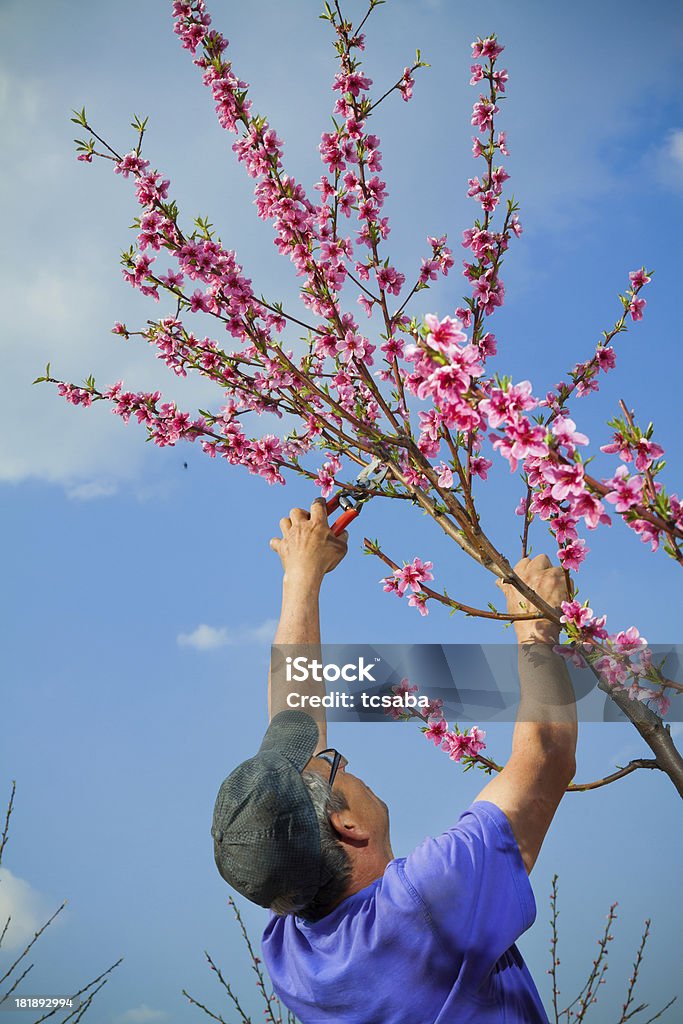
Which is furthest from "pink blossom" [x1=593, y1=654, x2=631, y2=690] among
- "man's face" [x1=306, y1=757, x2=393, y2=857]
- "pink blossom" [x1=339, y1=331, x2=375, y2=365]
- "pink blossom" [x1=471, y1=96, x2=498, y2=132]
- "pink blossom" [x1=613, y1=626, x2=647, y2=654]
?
"pink blossom" [x1=471, y1=96, x2=498, y2=132]

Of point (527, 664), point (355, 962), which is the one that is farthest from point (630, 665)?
point (355, 962)

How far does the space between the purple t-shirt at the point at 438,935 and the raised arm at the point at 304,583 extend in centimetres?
50

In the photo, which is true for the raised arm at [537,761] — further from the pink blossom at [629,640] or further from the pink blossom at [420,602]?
the pink blossom at [420,602]

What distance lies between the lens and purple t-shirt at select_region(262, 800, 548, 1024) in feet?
5.10

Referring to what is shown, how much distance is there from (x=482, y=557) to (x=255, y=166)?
4.98ft

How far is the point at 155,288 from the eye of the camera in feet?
10.2

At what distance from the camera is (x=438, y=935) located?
5.10ft

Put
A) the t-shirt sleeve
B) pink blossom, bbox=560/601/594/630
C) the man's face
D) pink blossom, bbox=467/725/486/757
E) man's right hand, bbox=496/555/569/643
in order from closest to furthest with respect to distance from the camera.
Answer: the t-shirt sleeve
the man's face
pink blossom, bbox=560/601/594/630
man's right hand, bbox=496/555/569/643
pink blossom, bbox=467/725/486/757

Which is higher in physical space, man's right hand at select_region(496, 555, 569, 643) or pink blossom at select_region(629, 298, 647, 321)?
pink blossom at select_region(629, 298, 647, 321)

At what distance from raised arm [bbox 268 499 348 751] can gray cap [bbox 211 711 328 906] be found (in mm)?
361

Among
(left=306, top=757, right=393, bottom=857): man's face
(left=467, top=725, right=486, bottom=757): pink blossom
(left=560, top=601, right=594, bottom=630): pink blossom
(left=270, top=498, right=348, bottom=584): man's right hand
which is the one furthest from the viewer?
(left=467, top=725, right=486, bottom=757): pink blossom

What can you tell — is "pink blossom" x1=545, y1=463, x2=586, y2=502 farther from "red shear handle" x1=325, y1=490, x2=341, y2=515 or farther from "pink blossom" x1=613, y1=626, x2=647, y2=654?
"red shear handle" x1=325, y1=490, x2=341, y2=515

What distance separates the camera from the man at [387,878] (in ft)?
5.14

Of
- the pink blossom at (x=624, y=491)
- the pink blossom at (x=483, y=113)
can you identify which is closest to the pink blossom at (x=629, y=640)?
the pink blossom at (x=624, y=491)
